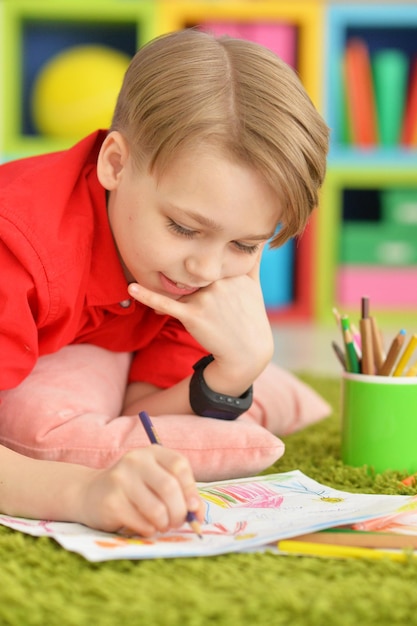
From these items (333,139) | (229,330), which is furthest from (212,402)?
(333,139)

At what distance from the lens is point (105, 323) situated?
3.66ft

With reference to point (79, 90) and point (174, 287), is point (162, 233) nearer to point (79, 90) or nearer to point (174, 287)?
point (174, 287)

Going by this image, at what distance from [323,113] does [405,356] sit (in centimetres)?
202

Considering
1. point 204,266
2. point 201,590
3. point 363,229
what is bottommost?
point 201,590

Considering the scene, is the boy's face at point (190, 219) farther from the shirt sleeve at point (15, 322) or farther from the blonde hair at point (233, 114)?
the shirt sleeve at point (15, 322)

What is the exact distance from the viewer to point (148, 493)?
70 cm

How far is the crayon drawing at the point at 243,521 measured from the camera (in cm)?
70

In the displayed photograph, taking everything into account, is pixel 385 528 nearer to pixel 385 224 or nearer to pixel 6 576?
pixel 6 576

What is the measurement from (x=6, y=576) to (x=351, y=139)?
8.36ft

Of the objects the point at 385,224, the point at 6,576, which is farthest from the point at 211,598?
the point at 385,224

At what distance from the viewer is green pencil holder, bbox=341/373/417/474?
1.03 meters

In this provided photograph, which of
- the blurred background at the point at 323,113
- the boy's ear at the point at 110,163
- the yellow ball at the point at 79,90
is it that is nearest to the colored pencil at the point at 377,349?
the boy's ear at the point at 110,163

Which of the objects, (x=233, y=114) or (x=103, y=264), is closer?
(x=233, y=114)

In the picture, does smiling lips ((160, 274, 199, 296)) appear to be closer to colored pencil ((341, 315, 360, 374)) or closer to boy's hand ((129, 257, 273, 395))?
boy's hand ((129, 257, 273, 395))
